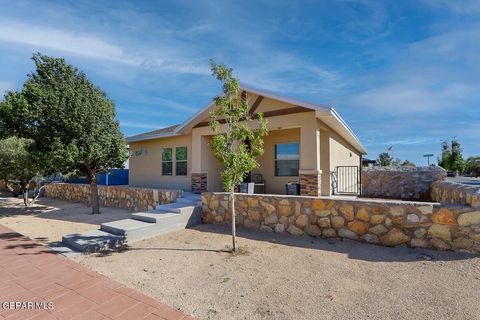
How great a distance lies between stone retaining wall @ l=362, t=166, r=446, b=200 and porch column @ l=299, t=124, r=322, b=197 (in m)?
4.00

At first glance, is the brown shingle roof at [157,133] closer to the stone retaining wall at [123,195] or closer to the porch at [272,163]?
the porch at [272,163]

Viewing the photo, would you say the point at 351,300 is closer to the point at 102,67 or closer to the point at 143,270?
the point at 143,270

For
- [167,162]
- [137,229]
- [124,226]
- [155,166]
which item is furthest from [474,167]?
[124,226]

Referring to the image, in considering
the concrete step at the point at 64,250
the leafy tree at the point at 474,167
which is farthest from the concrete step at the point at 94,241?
the leafy tree at the point at 474,167

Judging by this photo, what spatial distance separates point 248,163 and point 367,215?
267cm

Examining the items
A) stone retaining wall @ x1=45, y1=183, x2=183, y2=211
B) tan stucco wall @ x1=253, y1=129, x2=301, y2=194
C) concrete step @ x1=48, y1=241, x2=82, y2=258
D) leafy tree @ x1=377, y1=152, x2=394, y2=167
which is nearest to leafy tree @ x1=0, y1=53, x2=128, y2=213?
stone retaining wall @ x1=45, y1=183, x2=183, y2=211

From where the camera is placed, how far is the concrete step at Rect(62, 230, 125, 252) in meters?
5.48

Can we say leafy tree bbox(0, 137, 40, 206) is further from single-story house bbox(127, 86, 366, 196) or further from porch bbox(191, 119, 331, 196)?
porch bbox(191, 119, 331, 196)

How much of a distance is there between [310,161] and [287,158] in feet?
8.65

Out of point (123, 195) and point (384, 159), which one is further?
point (384, 159)

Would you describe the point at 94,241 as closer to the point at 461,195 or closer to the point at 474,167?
the point at 461,195

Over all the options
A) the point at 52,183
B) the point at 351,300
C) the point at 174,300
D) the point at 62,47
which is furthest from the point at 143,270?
the point at 52,183

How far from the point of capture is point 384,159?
127 ft

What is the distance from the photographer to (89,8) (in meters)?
8.29
